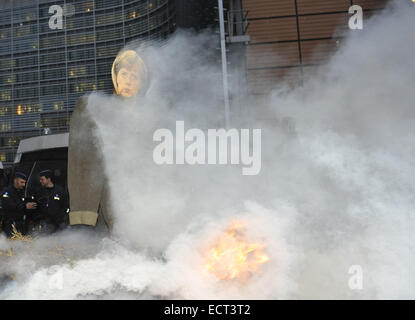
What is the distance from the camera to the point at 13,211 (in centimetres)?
514

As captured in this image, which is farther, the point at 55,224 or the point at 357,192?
the point at 55,224

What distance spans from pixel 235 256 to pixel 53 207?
8.75 ft

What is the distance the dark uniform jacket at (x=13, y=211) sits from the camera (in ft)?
16.9

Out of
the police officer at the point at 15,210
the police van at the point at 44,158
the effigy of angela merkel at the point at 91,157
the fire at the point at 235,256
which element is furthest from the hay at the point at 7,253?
the police van at the point at 44,158

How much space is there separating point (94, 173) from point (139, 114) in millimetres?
659

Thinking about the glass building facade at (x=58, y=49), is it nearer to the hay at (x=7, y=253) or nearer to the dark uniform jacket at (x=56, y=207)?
the dark uniform jacket at (x=56, y=207)

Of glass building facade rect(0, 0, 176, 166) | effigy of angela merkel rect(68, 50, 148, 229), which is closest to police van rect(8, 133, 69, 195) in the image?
effigy of angela merkel rect(68, 50, 148, 229)

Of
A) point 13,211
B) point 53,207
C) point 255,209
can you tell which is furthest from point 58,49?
point 255,209

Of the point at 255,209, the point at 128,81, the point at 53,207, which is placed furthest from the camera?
the point at 53,207

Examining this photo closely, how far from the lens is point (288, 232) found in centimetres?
318

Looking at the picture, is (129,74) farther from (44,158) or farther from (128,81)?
(44,158)
